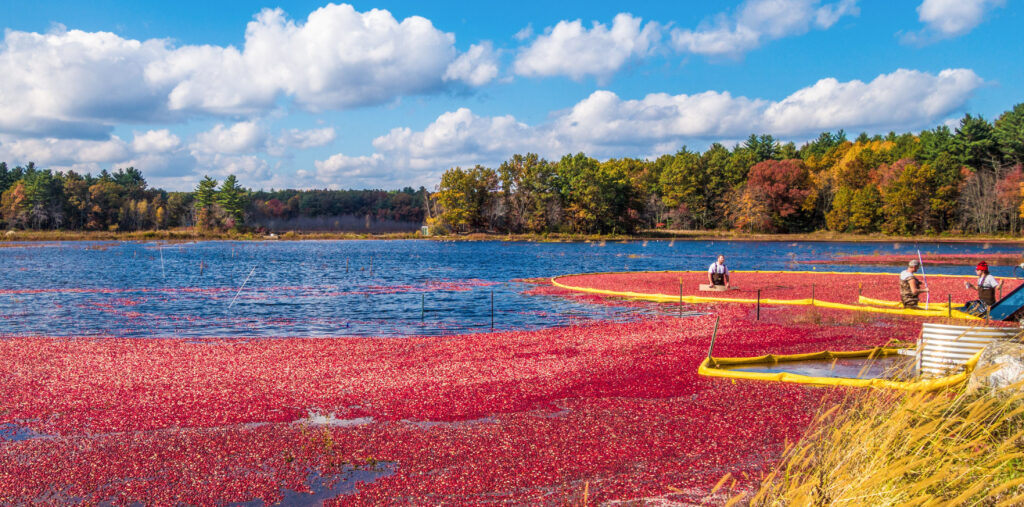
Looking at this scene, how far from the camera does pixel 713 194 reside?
130 metres

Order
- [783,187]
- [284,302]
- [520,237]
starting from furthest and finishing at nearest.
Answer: [520,237]
[783,187]
[284,302]

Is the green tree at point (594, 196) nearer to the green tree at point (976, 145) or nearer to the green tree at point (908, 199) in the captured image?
the green tree at point (908, 199)

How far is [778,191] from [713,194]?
55.2ft

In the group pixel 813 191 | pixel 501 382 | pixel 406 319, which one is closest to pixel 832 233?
pixel 813 191

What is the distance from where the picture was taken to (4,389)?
1257 centimetres

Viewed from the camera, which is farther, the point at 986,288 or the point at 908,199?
the point at 908,199

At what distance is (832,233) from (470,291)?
89.4 m

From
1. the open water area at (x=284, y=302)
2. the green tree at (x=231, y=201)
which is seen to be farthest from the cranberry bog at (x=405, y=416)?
the green tree at (x=231, y=201)

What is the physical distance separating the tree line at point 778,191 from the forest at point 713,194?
0.22 metres

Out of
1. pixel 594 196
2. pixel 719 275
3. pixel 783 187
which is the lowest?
pixel 719 275

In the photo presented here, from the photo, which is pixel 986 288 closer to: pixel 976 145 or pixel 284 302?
pixel 284 302

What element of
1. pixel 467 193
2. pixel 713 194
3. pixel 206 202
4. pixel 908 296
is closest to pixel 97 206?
pixel 206 202

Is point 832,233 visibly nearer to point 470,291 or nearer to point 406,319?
point 470,291

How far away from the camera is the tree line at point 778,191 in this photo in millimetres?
94125
